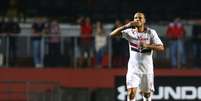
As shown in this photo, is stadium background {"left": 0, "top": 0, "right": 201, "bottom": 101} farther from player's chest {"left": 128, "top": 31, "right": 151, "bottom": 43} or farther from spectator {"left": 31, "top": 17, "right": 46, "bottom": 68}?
player's chest {"left": 128, "top": 31, "right": 151, "bottom": 43}

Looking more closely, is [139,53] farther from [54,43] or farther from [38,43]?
[38,43]

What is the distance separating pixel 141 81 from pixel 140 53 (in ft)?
1.92

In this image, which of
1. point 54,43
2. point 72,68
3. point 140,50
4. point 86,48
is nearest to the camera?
point 140,50

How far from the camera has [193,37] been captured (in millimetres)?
25609

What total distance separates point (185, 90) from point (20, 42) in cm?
563

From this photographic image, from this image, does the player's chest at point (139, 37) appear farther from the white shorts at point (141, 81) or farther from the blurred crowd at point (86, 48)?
the blurred crowd at point (86, 48)

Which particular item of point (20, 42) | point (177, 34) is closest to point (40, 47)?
point (20, 42)

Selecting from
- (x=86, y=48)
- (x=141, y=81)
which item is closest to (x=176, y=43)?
(x=86, y=48)

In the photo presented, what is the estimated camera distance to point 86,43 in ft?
84.3

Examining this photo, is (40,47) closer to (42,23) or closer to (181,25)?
(42,23)

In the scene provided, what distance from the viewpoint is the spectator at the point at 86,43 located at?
83.9 feet

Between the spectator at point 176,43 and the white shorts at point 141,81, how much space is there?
8448 mm

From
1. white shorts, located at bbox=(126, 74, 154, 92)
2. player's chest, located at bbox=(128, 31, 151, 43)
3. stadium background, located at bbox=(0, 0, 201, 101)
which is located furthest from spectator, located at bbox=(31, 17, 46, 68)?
player's chest, located at bbox=(128, 31, 151, 43)

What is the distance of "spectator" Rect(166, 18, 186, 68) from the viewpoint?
2538 centimetres
